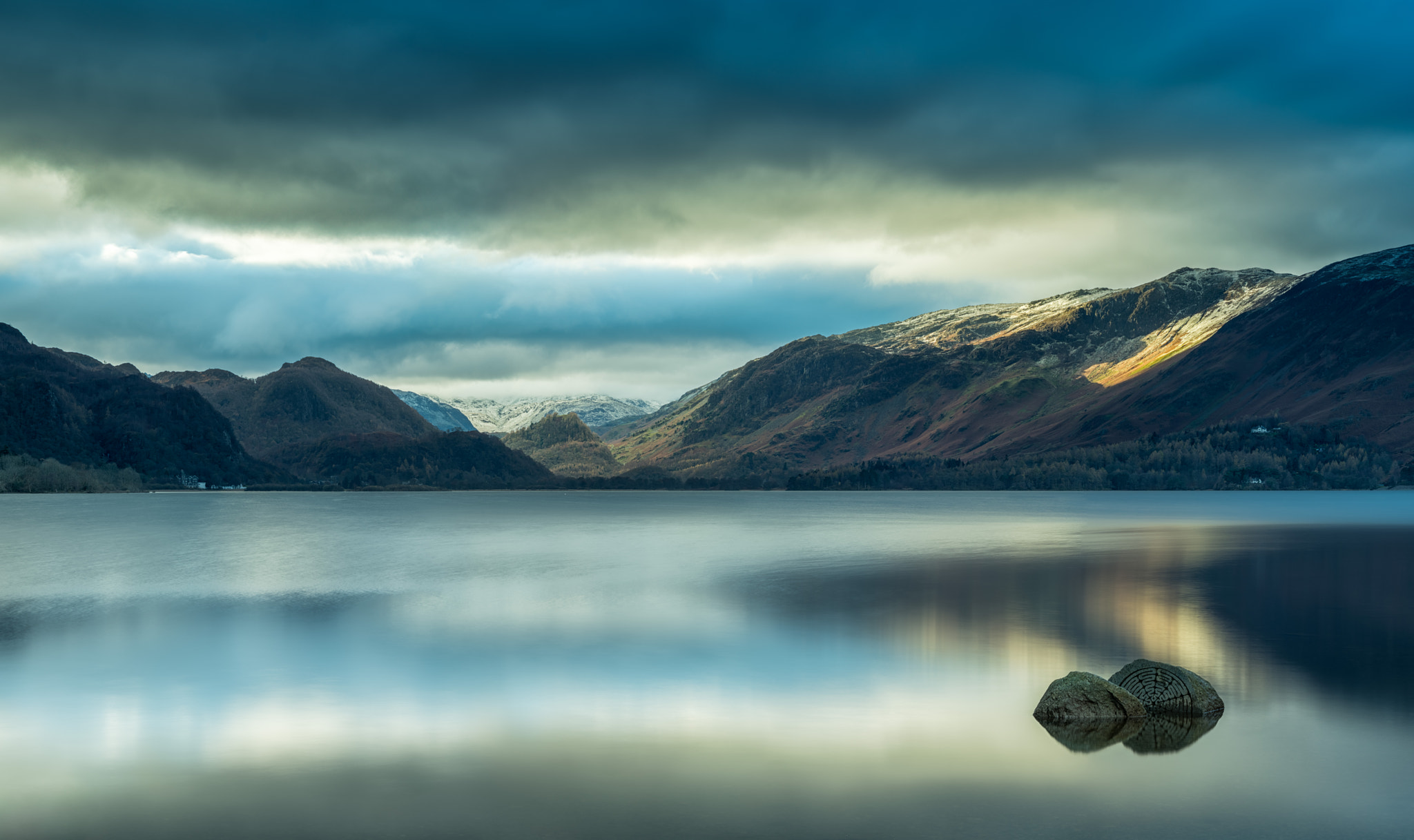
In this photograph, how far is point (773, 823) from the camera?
16719 millimetres

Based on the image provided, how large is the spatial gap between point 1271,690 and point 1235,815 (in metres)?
12.7

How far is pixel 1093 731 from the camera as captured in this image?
23000mm

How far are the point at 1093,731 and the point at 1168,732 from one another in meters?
1.61

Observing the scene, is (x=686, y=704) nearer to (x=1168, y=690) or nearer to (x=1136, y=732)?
(x=1136, y=732)

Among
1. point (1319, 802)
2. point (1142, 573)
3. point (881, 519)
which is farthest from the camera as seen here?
point (881, 519)

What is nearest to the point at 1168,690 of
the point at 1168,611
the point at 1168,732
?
the point at 1168,732

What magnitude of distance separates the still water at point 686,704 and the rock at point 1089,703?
3.45ft

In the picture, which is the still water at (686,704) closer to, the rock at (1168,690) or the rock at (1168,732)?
the rock at (1168,732)

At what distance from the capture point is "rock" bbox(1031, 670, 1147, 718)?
77.8ft

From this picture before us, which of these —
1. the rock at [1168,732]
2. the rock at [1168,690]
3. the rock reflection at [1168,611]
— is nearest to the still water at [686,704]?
the rock reflection at [1168,611]

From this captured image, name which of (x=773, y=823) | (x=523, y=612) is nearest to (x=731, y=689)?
(x=773, y=823)

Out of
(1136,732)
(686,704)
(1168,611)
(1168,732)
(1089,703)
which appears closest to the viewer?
(1136,732)

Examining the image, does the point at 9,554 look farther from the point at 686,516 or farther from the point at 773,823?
Result: the point at 686,516

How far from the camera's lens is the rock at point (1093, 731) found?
21.9 m
